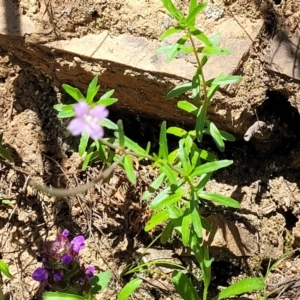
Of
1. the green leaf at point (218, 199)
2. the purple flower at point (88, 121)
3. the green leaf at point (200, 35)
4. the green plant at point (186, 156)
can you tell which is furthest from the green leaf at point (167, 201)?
the purple flower at point (88, 121)

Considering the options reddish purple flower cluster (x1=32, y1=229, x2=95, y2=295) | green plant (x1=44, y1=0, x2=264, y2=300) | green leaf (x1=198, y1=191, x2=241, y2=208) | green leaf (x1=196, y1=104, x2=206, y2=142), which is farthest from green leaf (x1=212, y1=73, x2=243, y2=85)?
reddish purple flower cluster (x1=32, y1=229, x2=95, y2=295)

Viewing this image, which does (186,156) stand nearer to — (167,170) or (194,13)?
(167,170)

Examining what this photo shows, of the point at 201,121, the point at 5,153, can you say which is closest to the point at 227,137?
the point at 201,121

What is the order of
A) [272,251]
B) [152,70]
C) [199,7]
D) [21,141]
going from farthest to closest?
[21,141], [272,251], [152,70], [199,7]

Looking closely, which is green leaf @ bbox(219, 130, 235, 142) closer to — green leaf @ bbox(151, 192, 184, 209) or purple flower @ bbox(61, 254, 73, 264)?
green leaf @ bbox(151, 192, 184, 209)

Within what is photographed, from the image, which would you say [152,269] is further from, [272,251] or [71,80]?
[71,80]

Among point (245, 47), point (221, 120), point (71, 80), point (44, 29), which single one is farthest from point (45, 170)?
point (245, 47)

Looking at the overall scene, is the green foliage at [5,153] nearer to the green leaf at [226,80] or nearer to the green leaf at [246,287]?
the green leaf at [226,80]
